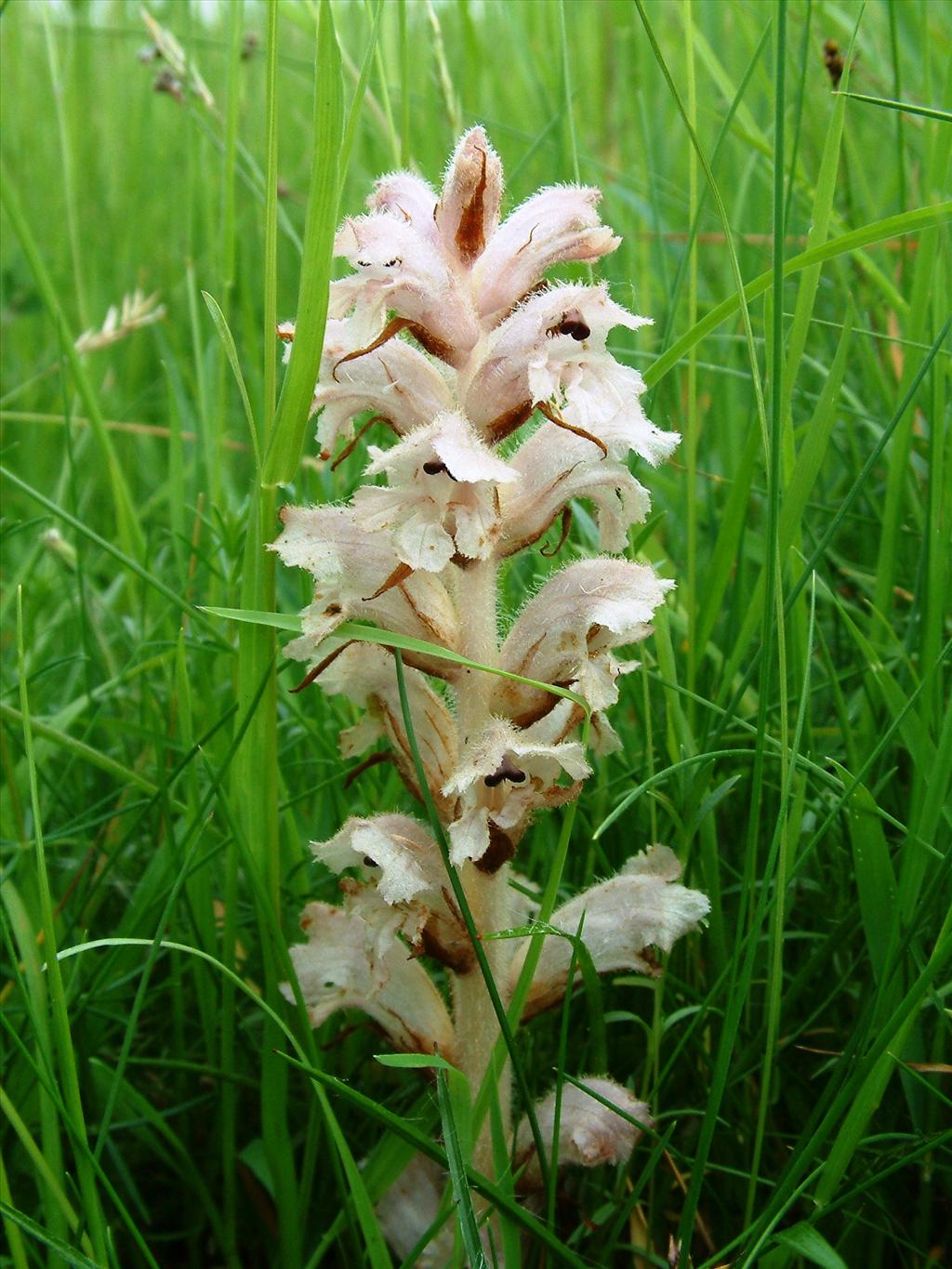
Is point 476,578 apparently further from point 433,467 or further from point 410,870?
point 410,870

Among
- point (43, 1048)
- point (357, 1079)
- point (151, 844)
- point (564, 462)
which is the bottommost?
point (357, 1079)

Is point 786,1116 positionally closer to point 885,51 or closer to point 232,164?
point 232,164

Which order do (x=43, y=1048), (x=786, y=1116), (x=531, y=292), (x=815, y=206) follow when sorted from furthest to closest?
(x=786, y=1116), (x=815, y=206), (x=531, y=292), (x=43, y=1048)

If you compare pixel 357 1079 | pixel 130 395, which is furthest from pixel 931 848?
pixel 130 395

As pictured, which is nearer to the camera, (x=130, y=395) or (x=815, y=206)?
(x=815, y=206)

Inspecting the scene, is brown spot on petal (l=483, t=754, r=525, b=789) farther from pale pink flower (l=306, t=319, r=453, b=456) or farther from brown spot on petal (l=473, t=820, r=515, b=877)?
pale pink flower (l=306, t=319, r=453, b=456)

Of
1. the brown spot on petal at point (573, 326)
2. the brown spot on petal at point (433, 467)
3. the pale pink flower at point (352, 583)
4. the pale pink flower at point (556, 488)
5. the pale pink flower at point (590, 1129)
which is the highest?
the brown spot on petal at point (573, 326)

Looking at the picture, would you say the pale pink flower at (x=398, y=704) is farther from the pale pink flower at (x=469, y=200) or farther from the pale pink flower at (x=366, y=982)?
the pale pink flower at (x=469, y=200)

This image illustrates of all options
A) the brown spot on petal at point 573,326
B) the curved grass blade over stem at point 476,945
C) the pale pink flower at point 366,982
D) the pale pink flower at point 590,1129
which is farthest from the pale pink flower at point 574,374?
the pale pink flower at point 590,1129
